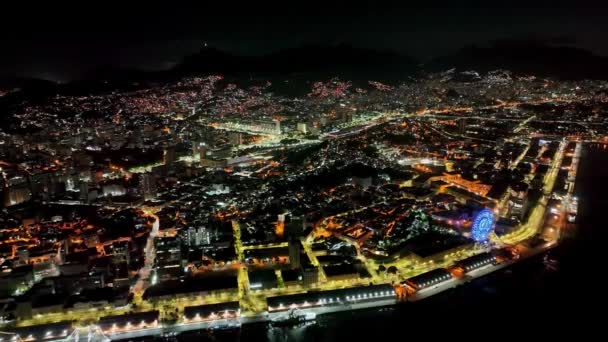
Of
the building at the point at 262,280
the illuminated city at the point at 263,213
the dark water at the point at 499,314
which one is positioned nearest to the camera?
the dark water at the point at 499,314

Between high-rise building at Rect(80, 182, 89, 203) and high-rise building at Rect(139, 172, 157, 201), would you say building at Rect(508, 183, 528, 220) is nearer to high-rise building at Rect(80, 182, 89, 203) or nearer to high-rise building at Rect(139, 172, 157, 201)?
high-rise building at Rect(139, 172, 157, 201)

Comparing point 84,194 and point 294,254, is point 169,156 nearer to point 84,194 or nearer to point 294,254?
point 84,194

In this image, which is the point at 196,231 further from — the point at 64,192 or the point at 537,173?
the point at 537,173

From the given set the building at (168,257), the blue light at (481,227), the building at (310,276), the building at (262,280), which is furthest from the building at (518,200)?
the building at (168,257)

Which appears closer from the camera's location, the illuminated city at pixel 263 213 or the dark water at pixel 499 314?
the dark water at pixel 499 314

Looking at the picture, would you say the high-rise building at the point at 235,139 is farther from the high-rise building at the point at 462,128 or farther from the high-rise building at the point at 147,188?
the high-rise building at the point at 462,128

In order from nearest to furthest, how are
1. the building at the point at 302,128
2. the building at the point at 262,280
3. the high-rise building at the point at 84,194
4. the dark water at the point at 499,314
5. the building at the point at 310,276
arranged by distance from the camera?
the dark water at the point at 499,314, the building at the point at 262,280, the building at the point at 310,276, the high-rise building at the point at 84,194, the building at the point at 302,128
